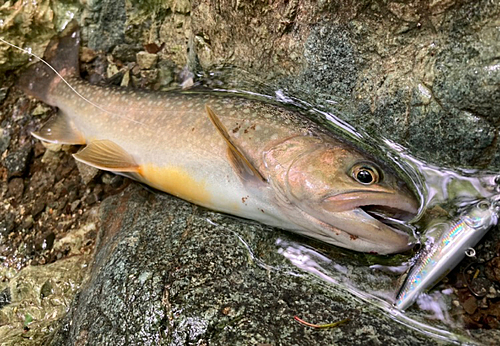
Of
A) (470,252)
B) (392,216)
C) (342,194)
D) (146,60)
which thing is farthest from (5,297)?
(470,252)

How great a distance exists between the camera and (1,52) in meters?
4.51

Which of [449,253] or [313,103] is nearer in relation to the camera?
[449,253]

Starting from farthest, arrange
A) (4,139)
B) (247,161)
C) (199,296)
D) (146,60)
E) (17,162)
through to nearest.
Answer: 1. (146,60)
2. (4,139)
3. (17,162)
4. (247,161)
5. (199,296)

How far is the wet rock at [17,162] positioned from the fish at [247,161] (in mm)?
414

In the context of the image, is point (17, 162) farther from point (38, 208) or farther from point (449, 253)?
point (449, 253)

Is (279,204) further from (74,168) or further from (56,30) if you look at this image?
(56,30)

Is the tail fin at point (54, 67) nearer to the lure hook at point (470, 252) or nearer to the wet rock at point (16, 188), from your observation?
the wet rock at point (16, 188)

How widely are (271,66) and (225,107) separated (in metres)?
0.59

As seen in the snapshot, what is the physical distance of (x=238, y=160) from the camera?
294 cm

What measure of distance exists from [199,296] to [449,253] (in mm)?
1639

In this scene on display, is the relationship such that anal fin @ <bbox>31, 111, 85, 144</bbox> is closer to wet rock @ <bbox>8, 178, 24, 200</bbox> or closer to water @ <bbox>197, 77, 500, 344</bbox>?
wet rock @ <bbox>8, 178, 24, 200</bbox>

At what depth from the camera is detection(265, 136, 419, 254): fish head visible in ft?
8.52

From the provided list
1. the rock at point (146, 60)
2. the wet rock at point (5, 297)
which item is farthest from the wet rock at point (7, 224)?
the rock at point (146, 60)

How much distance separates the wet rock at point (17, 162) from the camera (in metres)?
4.23
